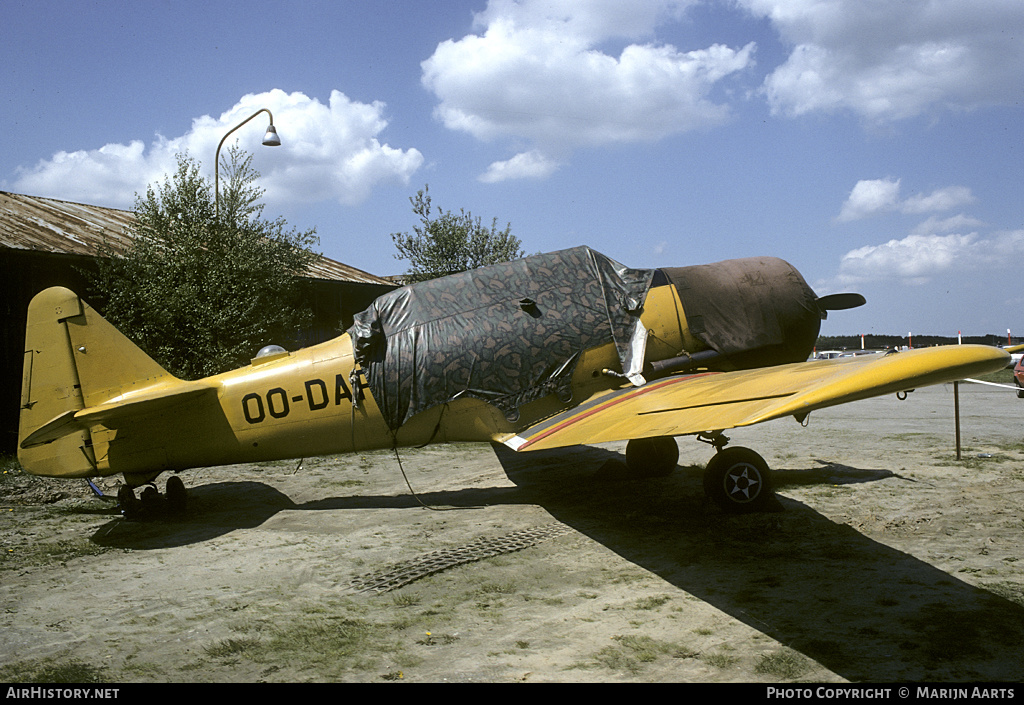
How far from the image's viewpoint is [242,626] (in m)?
4.36

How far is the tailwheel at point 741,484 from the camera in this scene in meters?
6.57

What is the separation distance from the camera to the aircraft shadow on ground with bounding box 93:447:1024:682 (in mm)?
3604

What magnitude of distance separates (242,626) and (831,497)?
6.16 meters

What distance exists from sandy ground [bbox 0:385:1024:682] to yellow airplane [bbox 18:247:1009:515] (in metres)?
0.94

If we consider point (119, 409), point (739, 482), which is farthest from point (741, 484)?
point (119, 409)

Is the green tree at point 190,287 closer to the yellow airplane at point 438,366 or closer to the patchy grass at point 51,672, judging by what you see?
the yellow airplane at point 438,366

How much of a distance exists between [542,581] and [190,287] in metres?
10.8

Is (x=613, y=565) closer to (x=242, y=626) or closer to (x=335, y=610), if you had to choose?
(x=335, y=610)

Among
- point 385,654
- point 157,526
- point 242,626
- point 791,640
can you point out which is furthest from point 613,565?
point 157,526

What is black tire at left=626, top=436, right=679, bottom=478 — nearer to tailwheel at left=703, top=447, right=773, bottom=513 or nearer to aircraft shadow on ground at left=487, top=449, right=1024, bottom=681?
aircraft shadow on ground at left=487, top=449, right=1024, bottom=681

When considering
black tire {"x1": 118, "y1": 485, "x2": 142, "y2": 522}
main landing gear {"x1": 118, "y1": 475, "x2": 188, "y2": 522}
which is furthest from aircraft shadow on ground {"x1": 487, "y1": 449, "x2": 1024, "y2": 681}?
black tire {"x1": 118, "y1": 485, "x2": 142, "y2": 522}

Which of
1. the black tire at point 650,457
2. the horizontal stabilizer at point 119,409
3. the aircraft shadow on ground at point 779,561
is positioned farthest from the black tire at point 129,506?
the black tire at point 650,457

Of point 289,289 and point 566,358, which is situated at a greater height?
point 289,289

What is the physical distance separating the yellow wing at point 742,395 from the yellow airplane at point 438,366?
0.59 feet
